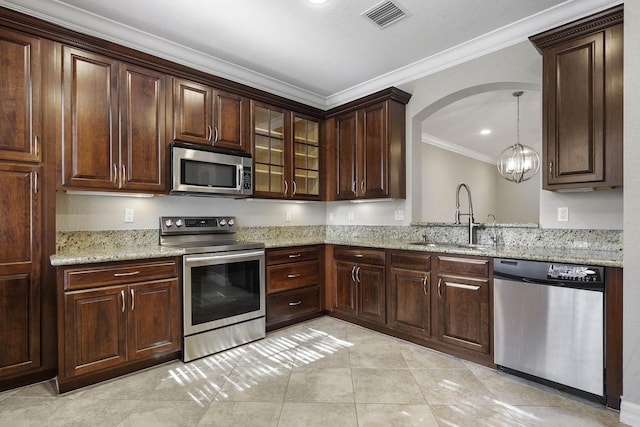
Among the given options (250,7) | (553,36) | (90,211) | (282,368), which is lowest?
(282,368)

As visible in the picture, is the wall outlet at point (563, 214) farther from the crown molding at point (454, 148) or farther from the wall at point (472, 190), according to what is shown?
the crown molding at point (454, 148)

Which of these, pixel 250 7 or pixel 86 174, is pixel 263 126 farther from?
pixel 86 174

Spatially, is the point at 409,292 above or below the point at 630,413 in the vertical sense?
above

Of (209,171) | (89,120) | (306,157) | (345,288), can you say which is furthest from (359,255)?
(89,120)

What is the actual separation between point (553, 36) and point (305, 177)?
2.59 meters

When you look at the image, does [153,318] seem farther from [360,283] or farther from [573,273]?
[573,273]

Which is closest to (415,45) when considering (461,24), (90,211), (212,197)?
(461,24)

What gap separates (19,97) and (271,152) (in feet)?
6.76

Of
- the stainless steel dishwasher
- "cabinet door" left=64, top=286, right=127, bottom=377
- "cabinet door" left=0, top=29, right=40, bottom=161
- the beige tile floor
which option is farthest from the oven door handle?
the stainless steel dishwasher

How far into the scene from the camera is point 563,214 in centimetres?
258

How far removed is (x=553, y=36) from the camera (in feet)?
7.67

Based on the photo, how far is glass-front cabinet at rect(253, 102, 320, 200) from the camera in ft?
11.7

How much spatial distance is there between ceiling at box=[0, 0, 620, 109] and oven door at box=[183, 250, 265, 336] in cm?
189

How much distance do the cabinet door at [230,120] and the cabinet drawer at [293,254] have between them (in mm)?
1110
